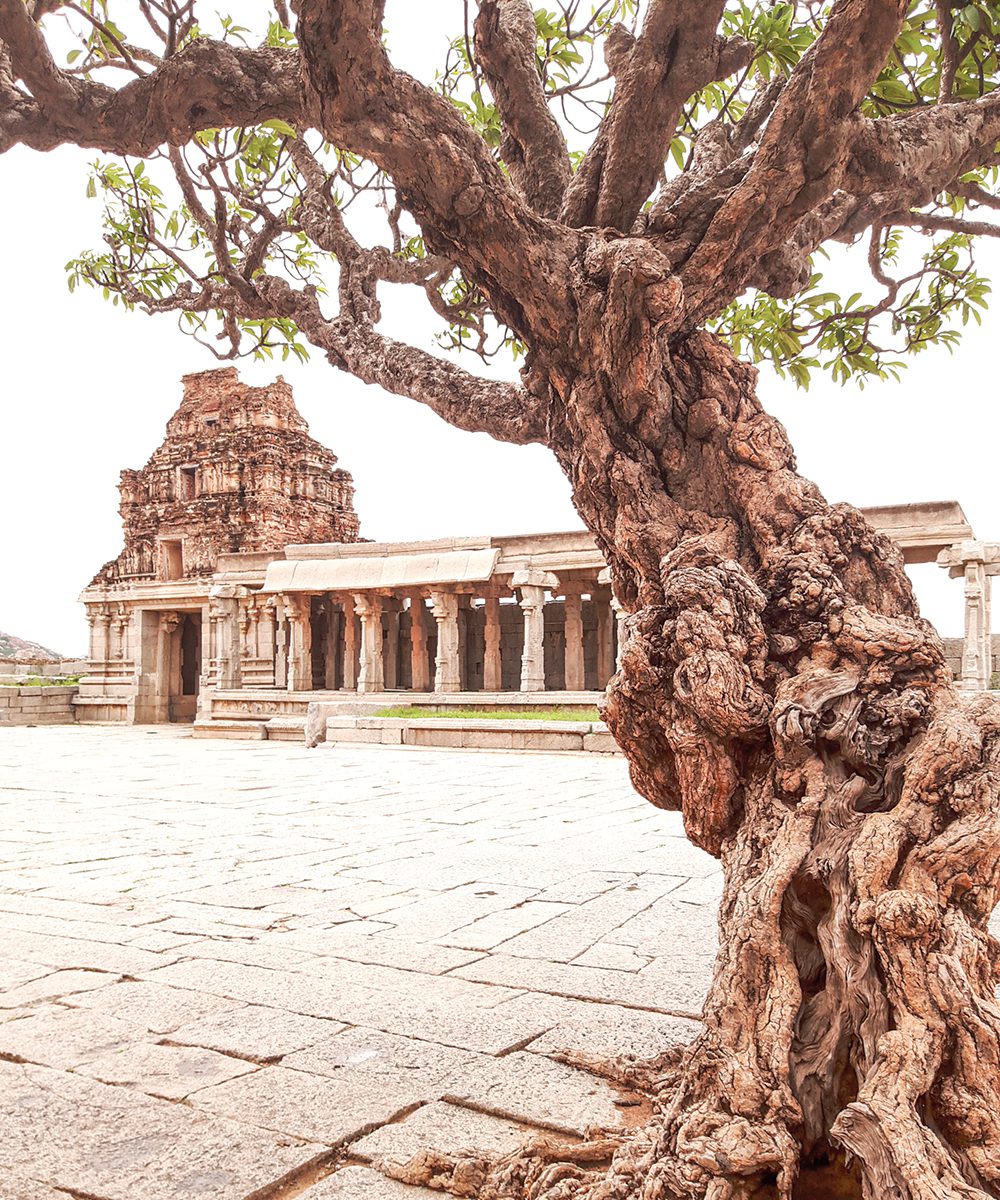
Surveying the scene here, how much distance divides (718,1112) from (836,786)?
78 cm

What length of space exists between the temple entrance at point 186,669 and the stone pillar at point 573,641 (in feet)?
39.3

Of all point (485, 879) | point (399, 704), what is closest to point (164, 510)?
point (399, 704)

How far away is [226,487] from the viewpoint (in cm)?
3152

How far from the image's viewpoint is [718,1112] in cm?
194

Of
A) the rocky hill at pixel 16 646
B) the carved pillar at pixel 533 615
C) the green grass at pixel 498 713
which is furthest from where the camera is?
the rocky hill at pixel 16 646

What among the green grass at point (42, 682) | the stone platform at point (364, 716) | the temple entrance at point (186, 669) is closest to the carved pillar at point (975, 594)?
the stone platform at point (364, 716)

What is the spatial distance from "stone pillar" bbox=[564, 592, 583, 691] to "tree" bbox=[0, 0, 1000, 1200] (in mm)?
18133

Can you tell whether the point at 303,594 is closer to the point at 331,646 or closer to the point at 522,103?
the point at 331,646

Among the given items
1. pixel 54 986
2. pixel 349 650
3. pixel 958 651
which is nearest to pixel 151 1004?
pixel 54 986

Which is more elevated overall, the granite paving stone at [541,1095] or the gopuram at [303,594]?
the gopuram at [303,594]

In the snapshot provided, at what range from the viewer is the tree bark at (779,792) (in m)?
1.81

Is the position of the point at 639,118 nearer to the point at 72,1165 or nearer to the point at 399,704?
the point at 72,1165

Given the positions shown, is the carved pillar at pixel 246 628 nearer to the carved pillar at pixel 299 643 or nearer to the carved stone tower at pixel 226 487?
the carved pillar at pixel 299 643

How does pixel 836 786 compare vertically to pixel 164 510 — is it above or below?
below
